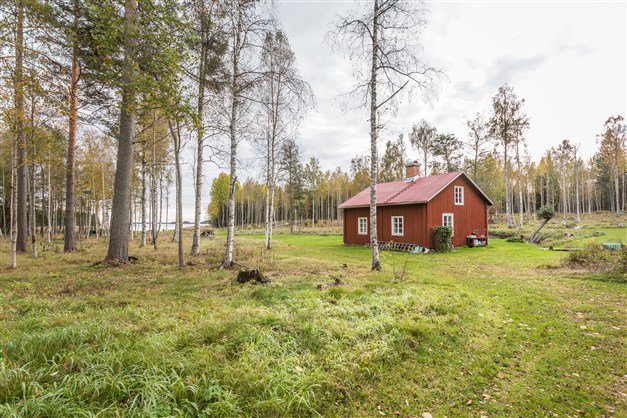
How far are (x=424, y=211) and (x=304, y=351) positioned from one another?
15676 millimetres

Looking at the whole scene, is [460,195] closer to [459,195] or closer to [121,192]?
[459,195]

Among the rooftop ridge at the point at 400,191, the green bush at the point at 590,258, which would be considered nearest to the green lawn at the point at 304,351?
the green bush at the point at 590,258

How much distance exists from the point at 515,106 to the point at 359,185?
74.9 feet

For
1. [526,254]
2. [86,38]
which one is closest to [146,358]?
[86,38]

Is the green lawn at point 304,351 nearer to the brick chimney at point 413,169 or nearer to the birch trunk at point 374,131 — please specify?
the birch trunk at point 374,131

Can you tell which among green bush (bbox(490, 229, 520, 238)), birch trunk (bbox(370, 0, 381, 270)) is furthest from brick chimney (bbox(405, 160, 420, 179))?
birch trunk (bbox(370, 0, 381, 270))

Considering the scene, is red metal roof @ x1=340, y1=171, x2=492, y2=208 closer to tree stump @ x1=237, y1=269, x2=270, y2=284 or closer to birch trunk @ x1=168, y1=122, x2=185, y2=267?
tree stump @ x1=237, y1=269, x2=270, y2=284

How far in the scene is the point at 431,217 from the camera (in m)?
17.5

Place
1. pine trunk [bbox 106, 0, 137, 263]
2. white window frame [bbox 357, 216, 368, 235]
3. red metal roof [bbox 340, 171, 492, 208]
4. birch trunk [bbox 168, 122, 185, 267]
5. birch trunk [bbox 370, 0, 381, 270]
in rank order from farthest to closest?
white window frame [bbox 357, 216, 368, 235] < red metal roof [bbox 340, 171, 492, 208] < birch trunk [bbox 370, 0, 381, 270] < pine trunk [bbox 106, 0, 137, 263] < birch trunk [bbox 168, 122, 185, 267]

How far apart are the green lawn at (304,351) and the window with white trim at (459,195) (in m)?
12.6

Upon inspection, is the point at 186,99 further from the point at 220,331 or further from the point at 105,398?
the point at 105,398

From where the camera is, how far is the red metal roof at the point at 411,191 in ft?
58.8

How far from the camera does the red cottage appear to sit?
17656mm

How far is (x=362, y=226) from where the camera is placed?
21.5 meters
